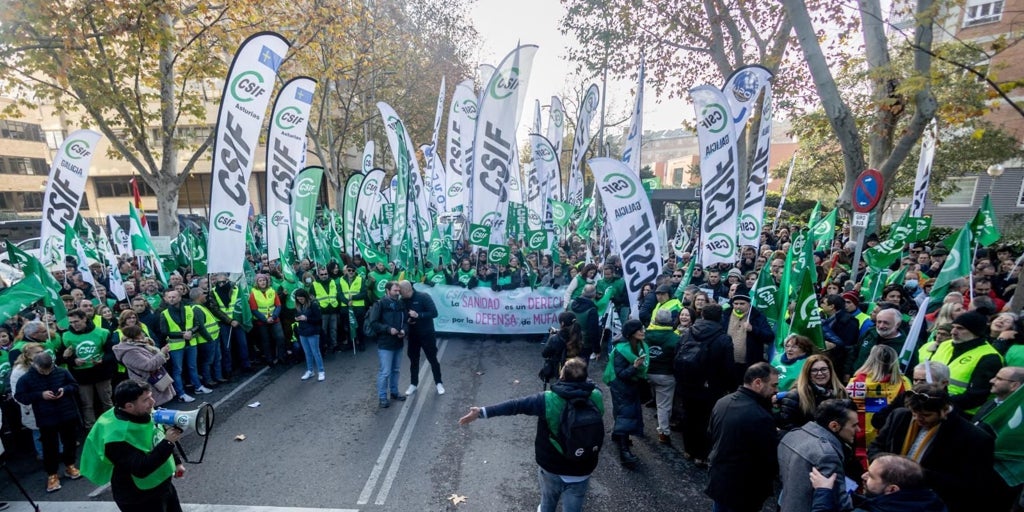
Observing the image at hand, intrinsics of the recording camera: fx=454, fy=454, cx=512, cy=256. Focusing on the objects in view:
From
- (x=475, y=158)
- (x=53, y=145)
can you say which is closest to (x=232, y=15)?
(x=475, y=158)

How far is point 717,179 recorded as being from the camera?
7.50 metres

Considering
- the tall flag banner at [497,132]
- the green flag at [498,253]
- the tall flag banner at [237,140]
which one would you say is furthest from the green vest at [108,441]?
the tall flag banner at [497,132]

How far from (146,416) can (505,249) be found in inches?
286

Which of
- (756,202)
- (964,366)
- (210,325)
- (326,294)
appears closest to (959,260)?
(964,366)

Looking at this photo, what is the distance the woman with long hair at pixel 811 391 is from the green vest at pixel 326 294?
301 inches

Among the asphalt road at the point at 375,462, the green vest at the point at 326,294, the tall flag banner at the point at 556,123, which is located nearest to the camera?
the asphalt road at the point at 375,462

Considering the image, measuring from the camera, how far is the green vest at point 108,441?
3.07 meters

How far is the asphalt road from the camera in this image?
4.70 m

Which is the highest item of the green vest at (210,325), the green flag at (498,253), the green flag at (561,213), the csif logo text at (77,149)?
the csif logo text at (77,149)

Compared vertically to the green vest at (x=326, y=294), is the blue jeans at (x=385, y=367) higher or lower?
lower

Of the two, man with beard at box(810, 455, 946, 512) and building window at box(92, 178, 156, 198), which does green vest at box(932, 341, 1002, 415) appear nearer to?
man with beard at box(810, 455, 946, 512)

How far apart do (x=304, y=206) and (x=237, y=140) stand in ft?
8.26

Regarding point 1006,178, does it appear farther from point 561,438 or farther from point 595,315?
point 561,438

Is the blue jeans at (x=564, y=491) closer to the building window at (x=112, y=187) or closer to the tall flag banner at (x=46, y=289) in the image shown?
the tall flag banner at (x=46, y=289)
